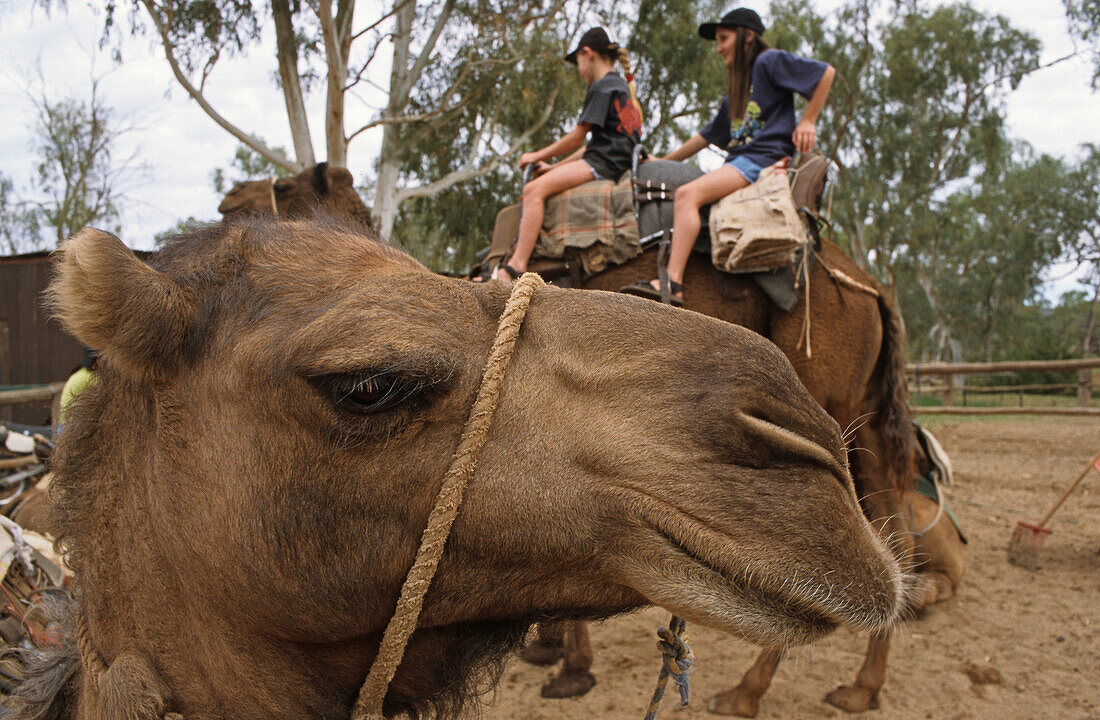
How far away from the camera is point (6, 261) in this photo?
40.9 feet

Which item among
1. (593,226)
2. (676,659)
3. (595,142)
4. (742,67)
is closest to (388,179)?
(595,142)

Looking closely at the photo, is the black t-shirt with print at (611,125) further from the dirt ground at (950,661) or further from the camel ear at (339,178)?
the dirt ground at (950,661)

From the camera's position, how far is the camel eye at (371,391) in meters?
1.30

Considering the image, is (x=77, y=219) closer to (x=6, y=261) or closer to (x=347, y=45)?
(x=6, y=261)

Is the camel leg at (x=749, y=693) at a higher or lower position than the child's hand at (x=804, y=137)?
lower

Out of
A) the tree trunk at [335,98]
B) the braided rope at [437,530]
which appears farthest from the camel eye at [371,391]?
the tree trunk at [335,98]

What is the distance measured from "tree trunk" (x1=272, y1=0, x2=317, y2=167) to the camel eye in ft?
44.4

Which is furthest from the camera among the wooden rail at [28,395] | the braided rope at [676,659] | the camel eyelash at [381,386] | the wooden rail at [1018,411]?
the wooden rail at [1018,411]

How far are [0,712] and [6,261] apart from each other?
1386cm

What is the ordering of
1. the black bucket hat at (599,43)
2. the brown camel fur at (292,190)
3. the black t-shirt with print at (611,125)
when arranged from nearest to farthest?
the black t-shirt with print at (611,125), the black bucket hat at (599,43), the brown camel fur at (292,190)

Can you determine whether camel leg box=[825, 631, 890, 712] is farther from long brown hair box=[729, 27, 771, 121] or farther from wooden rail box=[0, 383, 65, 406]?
wooden rail box=[0, 383, 65, 406]

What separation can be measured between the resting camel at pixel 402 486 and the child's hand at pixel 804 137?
2.87m

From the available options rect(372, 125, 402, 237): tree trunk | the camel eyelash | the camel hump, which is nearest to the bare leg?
the camel eyelash

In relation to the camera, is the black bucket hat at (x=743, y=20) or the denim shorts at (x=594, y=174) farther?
the black bucket hat at (x=743, y=20)
